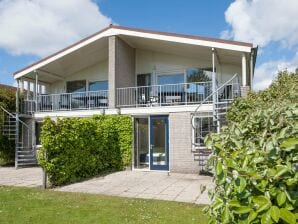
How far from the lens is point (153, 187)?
11.6m

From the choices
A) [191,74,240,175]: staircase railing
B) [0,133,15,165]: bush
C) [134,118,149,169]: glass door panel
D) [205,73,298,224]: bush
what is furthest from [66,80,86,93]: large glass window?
[205,73,298,224]: bush

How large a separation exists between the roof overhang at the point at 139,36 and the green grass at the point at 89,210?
8.64m

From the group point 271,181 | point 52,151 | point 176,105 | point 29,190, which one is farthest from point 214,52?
point 271,181

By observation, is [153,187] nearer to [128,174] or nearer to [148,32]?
[128,174]

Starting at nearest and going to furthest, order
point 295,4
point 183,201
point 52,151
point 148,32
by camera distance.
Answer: point 183,201, point 52,151, point 295,4, point 148,32

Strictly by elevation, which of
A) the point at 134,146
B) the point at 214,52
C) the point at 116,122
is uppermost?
the point at 214,52

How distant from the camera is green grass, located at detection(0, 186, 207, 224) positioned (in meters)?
7.39

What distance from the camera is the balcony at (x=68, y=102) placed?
18812 millimetres

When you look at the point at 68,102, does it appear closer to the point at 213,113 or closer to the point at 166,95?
the point at 166,95

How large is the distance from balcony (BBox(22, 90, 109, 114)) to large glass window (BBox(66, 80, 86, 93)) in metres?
1.38

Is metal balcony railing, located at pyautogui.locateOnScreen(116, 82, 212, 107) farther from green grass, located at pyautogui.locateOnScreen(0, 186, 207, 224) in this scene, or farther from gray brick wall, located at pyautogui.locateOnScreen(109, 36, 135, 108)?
green grass, located at pyautogui.locateOnScreen(0, 186, 207, 224)

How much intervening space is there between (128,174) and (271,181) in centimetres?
1274

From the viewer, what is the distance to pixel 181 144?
1538cm

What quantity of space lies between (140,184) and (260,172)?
10.2 metres
